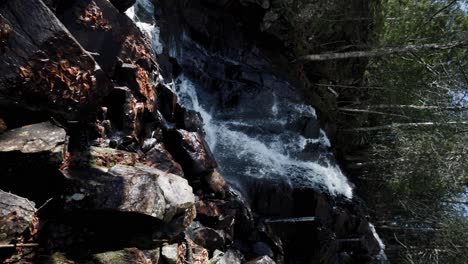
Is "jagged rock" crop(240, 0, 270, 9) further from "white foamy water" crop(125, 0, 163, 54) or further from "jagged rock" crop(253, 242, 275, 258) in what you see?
"jagged rock" crop(253, 242, 275, 258)

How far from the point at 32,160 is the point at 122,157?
62.3 inches

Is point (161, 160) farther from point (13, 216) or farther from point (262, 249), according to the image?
point (262, 249)

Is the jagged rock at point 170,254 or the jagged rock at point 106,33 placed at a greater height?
the jagged rock at point 106,33

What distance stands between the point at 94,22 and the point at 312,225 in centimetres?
802

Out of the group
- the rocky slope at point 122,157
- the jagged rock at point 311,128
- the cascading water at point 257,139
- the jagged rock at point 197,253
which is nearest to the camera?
the rocky slope at point 122,157

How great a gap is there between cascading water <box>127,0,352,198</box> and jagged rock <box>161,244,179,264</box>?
412 centimetres

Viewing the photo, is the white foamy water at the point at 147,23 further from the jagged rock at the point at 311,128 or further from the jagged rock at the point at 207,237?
the jagged rock at the point at 311,128

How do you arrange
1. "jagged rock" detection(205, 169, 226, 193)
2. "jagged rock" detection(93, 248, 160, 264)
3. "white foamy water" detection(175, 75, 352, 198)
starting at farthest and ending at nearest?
"white foamy water" detection(175, 75, 352, 198) < "jagged rock" detection(205, 169, 226, 193) < "jagged rock" detection(93, 248, 160, 264)

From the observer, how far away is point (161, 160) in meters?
6.92

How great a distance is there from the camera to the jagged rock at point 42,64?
14.6 ft

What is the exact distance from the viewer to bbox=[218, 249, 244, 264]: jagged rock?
7.22 m

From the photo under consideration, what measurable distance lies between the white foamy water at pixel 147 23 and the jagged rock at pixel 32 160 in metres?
5.07

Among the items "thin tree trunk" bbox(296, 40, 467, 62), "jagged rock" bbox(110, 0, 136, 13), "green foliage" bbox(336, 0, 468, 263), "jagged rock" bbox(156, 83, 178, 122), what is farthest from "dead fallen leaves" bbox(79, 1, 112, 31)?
"green foliage" bbox(336, 0, 468, 263)

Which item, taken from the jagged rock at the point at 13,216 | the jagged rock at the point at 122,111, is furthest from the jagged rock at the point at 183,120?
the jagged rock at the point at 13,216
